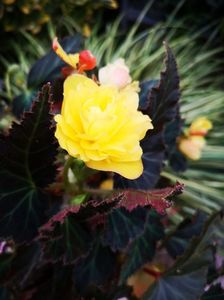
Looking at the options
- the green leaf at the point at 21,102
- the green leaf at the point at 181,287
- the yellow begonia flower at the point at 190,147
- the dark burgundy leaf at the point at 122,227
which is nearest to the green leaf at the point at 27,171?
the dark burgundy leaf at the point at 122,227

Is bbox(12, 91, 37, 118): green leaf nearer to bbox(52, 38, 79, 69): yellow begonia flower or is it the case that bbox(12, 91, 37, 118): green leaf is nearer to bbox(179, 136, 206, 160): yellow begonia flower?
bbox(52, 38, 79, 69): yellow begonia flower

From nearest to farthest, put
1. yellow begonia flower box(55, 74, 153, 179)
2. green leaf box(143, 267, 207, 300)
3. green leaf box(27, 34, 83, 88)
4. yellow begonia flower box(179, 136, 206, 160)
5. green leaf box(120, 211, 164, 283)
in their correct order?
yellow begonia flower box(55, 74, 153, 179) → green leaf box(143, 267, 207, 300) → green leaf box(120, 211, 164, 283) → green leaf box(27, 34, 83, 88) → yellow begonia flower box(179, 136, 206, 160)

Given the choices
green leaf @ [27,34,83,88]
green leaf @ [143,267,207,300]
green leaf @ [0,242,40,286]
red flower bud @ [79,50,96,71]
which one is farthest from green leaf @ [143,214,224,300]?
green leaf @ [27,34,83,88]

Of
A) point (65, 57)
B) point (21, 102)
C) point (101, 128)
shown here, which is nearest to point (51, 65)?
point (21, 102)

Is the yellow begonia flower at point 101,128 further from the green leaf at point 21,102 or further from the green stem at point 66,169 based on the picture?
the green leaf at point 21,102

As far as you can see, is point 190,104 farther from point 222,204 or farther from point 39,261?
point 39,261

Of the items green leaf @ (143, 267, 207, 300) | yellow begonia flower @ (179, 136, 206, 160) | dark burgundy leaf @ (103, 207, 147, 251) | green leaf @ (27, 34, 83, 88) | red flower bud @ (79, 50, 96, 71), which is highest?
green leaf @ (27, 34, 83, 88)

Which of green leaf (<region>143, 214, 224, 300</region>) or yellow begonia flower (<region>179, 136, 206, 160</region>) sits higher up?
yellow begonia flower (<region>179, 136, 206, 160</region>)
